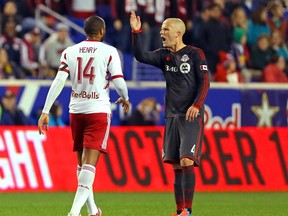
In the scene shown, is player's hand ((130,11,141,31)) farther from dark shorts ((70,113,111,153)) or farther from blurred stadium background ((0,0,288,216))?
blurred stadium background ((0,0,288,216))

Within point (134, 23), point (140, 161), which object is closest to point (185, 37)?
point (140, 161)

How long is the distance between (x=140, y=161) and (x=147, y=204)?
340 cm

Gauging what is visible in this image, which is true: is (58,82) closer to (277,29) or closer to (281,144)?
(281,144)

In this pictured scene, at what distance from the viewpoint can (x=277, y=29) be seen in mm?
25312

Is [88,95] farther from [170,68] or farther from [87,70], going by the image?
[170,68]

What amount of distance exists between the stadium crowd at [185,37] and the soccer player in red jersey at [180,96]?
9679 mm

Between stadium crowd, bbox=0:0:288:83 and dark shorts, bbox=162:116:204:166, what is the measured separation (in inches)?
384

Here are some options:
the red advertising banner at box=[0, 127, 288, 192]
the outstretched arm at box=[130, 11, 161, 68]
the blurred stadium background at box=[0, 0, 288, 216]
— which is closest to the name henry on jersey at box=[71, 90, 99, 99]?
the outstretched arm at box=[130, 11, 161, 68]

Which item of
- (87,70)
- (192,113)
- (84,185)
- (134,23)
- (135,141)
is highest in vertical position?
(134,23)

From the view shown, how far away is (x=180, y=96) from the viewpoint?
1248 centimetres

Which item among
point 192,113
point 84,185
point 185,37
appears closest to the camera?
point 84,185

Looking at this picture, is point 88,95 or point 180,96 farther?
point 180,96

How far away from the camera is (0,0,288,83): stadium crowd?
2230 centimetres

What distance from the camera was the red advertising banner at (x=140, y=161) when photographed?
18.5 meters
